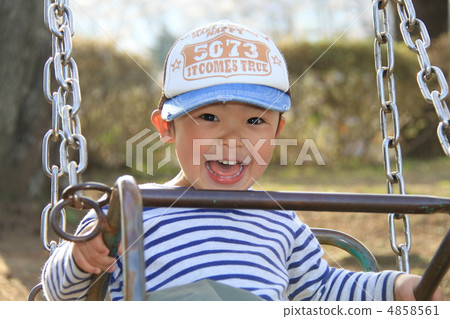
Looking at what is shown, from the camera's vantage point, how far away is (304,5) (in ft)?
77.0

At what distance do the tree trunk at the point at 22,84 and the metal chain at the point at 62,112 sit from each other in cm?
314

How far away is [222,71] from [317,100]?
7.06 m

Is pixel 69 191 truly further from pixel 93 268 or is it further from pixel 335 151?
pixel 335 151

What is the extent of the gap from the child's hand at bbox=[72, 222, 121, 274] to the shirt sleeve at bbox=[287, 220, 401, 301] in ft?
1.81

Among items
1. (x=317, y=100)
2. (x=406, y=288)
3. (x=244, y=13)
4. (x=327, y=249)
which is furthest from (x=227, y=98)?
(x=244, y=13)

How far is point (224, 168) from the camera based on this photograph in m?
1.69

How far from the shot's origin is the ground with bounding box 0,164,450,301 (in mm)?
3680

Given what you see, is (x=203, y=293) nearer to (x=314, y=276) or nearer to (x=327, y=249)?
(x=314, y=276)

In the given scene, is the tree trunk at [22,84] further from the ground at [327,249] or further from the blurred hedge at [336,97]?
the blurred hedge at [336,97]

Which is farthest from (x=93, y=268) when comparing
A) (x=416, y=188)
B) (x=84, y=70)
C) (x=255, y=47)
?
(x=84, y=70)

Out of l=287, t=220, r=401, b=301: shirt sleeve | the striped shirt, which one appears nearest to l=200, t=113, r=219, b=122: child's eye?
the striped shirt

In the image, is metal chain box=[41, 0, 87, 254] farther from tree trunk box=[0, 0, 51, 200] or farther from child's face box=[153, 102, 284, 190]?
tree trunk box=[0, 0, 51, 200]
